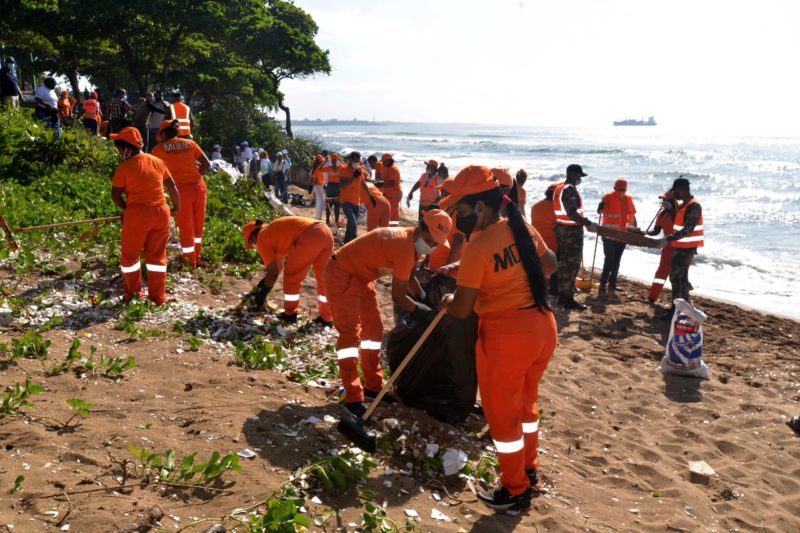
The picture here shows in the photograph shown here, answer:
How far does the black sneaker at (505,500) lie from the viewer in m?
3.88

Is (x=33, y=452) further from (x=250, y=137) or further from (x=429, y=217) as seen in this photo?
(x=250, y=137)

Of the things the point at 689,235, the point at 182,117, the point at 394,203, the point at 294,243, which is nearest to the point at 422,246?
the point at 294,243

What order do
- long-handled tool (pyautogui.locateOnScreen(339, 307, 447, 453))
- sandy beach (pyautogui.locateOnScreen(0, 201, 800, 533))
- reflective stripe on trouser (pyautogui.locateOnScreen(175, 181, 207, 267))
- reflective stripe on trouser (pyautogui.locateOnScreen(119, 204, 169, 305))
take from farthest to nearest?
reflective stripe on trouser (pyautogui.locateOnScreen(175, 181, 207, 267))
reflective stripe on trouser (pyautogui.locateOnScreen(119, 204, 169, 305))
long-handled tool (pyautogui.locateOnScreen(339, 307, 447, 453))
sandy beach (pyautogui.locateOnScreen(0, 201, 800, 533))

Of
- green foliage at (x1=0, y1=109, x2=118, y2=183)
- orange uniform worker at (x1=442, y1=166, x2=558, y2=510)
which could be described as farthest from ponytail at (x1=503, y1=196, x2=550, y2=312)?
green foliage at (x1=0, y1=109, x2=118, y2=183)

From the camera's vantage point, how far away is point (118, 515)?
302 centimetres

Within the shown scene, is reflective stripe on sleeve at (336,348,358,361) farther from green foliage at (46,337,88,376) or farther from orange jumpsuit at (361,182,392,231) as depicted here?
orange jumpsuit at (361,182,392,231)

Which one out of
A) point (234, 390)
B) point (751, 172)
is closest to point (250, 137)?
point (234, 390)

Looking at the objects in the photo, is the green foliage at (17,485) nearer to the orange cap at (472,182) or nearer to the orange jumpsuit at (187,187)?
the orange cap at (472,182)

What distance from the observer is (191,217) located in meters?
7.86

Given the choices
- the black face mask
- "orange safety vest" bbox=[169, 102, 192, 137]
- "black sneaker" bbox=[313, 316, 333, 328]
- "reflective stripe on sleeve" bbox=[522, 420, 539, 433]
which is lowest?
"black sneaker" bbox=[313, 316, 333, 328]

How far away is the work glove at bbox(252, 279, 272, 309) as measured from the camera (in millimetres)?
6574

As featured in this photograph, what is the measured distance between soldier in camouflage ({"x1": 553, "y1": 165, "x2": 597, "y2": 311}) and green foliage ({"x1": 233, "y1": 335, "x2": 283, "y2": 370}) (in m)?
5.24

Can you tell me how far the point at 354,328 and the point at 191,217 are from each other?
3.98 m

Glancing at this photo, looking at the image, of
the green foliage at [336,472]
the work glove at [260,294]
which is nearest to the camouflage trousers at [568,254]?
the work glove at [260,294]
